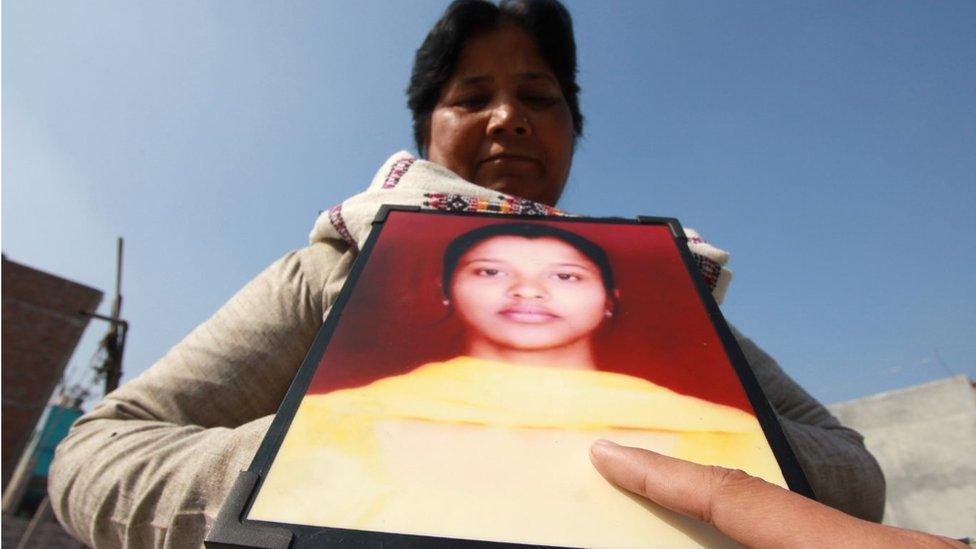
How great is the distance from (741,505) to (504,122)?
781 mm

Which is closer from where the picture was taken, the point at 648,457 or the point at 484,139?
the point at 648,457

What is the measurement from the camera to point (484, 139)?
0.97 metres

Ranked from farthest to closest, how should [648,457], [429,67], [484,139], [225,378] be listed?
[429,67], [484,139], [225,378], [648,457]

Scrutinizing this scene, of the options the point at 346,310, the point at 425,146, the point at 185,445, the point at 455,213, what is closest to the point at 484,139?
the point at 425,146

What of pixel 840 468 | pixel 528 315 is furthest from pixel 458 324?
pixel 840 468

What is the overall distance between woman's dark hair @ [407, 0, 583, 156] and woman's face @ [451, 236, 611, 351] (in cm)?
65

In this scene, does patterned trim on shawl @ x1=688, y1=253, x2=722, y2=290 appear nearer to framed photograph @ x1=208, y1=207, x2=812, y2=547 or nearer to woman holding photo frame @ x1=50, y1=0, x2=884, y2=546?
woman holding photo frame @ x1=50, y1=0, x2=884, y2=546

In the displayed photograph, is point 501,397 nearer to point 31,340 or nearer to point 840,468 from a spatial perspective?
point 840,468

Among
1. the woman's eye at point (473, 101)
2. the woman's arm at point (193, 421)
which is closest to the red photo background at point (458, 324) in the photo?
the woman's arm at point (193, 421)

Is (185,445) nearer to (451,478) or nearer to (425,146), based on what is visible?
(451,478)

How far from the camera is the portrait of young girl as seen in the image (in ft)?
0.97

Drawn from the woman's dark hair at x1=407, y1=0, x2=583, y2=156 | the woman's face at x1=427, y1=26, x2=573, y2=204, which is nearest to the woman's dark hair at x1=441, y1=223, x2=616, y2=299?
the woman's face at x1=427, y1=26, x2=573, y2=204

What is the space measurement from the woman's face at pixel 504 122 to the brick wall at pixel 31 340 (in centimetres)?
1007

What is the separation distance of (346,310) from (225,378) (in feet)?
0.73
